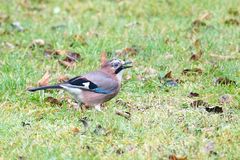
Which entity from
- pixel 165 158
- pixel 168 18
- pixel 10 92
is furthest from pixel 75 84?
pixel 168 18

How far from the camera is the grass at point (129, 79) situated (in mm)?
5527

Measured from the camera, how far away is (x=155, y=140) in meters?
5.57

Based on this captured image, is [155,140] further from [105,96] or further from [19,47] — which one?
[19,47]

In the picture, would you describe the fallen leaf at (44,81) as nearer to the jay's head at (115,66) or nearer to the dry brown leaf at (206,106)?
the jay's head at (115,66)

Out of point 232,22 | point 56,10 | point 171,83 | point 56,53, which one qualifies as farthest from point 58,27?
point 171,83

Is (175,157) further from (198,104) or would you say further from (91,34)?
(91,34)

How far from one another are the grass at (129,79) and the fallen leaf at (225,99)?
0.03 m

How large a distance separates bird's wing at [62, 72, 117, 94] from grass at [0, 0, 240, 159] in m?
0.22

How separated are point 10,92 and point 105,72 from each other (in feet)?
3.40

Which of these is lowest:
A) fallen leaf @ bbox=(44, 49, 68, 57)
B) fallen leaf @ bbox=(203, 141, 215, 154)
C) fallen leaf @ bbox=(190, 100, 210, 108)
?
fallen leaf @ bbox=(44, 49, 68, 57)

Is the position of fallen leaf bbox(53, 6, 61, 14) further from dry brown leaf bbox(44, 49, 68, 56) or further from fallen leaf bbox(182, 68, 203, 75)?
fallen leaf bbox(182, 68, 203, 75)

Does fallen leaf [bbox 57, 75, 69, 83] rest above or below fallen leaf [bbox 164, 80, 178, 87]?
below

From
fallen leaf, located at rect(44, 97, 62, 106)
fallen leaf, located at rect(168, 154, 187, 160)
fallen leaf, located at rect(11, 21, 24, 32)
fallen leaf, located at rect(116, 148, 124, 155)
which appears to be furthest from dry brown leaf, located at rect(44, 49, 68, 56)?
fallen leaf, located at rect(168, 154, 187, 160)

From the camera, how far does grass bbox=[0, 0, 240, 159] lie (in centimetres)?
553
